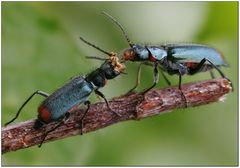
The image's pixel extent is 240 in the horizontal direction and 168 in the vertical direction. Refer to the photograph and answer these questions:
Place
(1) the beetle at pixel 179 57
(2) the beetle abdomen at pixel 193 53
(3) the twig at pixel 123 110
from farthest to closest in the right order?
(2) the beetle abdomen at pixel 193 53, (1) the beetle at pixel 179 57, (3) the twig at pixel 123 110

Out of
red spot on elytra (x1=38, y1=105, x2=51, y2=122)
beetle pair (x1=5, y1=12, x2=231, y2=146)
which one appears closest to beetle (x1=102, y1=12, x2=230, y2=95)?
beetle pair (x1=5, y1=12, x2=231, y2=146)

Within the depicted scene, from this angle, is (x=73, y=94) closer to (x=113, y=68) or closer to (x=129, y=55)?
(x=113, y=68)

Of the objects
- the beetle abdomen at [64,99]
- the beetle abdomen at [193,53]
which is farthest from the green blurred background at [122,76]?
the beetle abdomen at [64,99]

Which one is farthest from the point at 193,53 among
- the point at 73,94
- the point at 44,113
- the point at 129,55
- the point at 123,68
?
the point at 44,113

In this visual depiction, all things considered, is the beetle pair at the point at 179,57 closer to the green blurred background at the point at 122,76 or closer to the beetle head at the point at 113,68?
the green blurred background at the point at 122,76

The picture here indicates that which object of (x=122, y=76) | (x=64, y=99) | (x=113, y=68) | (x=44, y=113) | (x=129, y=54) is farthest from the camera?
(x=122, y=76)

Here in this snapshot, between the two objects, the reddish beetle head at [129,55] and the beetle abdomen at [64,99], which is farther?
the reddish beetle head at [129,55]

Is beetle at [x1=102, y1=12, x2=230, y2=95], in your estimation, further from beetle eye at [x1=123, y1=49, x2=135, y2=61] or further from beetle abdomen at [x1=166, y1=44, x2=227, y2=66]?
beetle eye at [x1=123, y1=49, x2=135, y2=61]

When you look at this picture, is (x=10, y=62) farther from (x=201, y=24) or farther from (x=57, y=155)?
(x=201, y=24)
